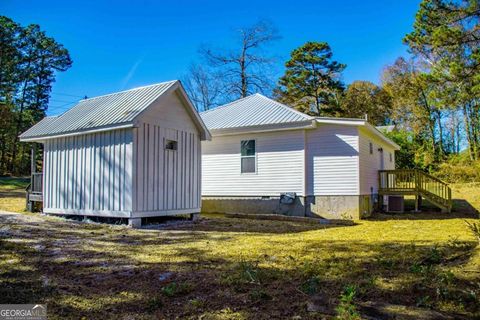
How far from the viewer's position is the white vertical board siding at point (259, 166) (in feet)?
44.7

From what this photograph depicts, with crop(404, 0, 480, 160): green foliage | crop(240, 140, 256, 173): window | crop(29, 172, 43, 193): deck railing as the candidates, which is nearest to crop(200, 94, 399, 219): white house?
crop(240, 140, 256, 173): window

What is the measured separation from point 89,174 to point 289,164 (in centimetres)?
702

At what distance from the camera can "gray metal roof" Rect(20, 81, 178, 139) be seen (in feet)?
32.0

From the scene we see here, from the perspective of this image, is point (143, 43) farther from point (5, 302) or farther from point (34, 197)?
point (5, 302)

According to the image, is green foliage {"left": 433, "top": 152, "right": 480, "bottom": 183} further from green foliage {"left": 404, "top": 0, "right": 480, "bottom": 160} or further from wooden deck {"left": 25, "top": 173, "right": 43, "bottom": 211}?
wooden deck {"left": 25, "top": 173, "right": 43, "bottom": 211}

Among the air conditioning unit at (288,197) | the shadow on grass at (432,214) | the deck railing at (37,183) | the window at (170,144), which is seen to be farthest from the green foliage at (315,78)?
the deck railing at (37,183)

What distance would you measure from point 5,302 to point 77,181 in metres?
7.38

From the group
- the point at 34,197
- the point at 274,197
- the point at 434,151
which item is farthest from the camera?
the point at 434,151

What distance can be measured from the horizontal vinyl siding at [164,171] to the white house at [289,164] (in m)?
3.36

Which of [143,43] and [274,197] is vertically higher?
[143,43]

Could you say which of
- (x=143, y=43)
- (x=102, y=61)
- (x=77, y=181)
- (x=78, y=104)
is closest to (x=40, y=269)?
(x=77, y=181)

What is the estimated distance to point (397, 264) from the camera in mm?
4895

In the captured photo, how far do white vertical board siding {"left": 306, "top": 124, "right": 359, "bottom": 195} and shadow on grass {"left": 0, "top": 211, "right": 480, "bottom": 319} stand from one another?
5970mm

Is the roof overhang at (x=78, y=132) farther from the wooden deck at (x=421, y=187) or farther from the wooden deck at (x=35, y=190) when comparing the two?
the wooden deck at (x=421, y=187)
